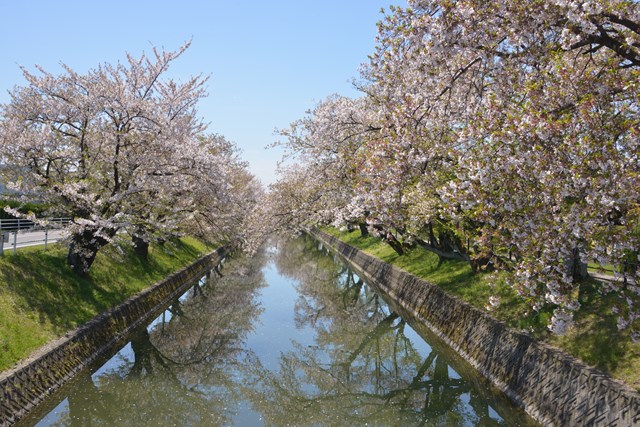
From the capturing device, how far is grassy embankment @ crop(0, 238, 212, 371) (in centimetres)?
1343

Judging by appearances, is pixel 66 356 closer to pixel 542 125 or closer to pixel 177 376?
pixel 177 376

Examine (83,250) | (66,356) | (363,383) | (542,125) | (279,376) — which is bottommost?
(66,356)

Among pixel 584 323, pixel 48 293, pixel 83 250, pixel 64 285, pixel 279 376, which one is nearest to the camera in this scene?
pixel 584 323

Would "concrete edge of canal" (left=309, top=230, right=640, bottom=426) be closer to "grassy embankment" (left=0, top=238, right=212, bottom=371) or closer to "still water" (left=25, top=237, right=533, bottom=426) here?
"still water" (left=25, top=237, right=533, bottom=426)

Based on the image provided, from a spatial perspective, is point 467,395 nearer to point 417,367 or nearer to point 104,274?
point 417,367

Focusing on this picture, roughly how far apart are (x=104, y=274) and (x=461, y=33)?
732 inches

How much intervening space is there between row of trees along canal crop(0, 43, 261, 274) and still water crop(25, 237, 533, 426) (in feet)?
16.7

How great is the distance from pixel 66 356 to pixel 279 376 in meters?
6.61

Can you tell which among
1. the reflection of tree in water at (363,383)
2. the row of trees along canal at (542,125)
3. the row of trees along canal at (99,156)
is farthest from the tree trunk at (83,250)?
the row of trees along canal at (542,125)

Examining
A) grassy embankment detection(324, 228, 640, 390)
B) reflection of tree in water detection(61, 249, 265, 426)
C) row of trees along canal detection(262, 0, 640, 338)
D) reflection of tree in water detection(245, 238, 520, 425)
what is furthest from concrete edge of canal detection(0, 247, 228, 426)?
grassy embankment detection(324, 228, 640, 390)

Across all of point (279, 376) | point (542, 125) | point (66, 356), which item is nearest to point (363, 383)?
point (279, 376)

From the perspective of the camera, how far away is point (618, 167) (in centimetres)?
820

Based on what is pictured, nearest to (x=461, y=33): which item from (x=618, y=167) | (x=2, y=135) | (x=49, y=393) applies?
(x=618, y=167)

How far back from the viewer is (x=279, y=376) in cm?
1650
